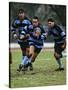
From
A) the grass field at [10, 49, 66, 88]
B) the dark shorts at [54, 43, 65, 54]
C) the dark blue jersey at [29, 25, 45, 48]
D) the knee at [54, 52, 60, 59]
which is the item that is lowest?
the grass field at [10, 49, 66, 88]

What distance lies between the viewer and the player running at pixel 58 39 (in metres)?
2.66

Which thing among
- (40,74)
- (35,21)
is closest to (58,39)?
(35,21)

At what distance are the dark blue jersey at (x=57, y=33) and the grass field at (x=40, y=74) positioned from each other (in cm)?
14

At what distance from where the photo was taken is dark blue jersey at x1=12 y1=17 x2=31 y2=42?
255cm

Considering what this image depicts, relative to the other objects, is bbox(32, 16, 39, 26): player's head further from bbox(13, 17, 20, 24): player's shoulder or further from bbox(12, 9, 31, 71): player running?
→ bbox(13, 17, 20, 24): player's shoulder

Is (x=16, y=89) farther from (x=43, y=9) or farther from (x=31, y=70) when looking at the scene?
(x=43, y=9)

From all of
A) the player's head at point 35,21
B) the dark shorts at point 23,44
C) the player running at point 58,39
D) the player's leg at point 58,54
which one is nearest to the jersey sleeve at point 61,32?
the player running at point 58,39

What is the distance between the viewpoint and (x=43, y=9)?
262 cm

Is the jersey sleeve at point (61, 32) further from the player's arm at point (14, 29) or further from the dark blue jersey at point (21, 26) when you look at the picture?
the player's arm at point (14, 29)

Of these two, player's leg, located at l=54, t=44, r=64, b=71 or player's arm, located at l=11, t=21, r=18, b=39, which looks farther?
player's leg, located at l=54, t=44, r=64, b=71

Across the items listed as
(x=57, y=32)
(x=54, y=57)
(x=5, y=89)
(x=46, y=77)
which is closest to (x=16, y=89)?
(x=5, y=89)

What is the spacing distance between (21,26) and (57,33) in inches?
15.7

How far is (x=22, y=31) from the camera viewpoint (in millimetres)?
2576

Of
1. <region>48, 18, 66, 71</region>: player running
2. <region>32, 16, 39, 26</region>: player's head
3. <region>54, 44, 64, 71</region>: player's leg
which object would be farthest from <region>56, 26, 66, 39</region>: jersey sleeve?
<region>32, 16, 39, 26</region>: player's head
